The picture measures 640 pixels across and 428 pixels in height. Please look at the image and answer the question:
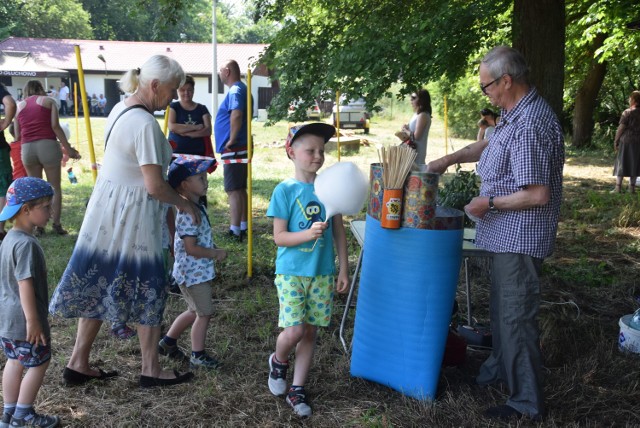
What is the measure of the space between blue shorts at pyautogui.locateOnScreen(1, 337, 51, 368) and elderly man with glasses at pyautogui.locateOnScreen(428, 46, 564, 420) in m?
2.24

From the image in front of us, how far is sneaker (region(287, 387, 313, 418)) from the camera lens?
3273mm

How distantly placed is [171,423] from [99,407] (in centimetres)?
45

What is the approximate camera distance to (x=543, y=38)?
6.54 meters

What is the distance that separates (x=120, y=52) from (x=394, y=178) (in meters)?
43.3

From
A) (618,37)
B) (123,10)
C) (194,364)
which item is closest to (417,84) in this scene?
(194,364)

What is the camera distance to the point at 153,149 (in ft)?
10.1

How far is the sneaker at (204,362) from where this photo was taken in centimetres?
382

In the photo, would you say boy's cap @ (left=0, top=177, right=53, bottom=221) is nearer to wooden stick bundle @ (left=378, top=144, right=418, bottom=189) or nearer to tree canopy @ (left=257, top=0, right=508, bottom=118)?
wooden stick bundle @ (left=378, top=144, right=418, bottom=189)

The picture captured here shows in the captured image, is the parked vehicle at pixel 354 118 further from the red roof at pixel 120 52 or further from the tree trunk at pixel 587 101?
the red roof at pixel 120 52

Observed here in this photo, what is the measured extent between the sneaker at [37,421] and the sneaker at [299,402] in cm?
119

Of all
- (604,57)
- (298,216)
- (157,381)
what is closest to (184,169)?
(298,216)

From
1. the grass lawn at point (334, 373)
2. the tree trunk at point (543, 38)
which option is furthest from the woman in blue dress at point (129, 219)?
the tree trunk at point (543, 38)

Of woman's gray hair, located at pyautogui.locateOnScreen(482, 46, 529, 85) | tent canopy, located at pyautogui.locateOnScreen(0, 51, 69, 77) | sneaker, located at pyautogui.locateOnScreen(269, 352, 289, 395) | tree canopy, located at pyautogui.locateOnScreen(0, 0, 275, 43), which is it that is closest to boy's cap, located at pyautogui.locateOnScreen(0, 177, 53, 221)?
sneaker, located at pyautogui.locateOnScreen(269, 352, 289, 395)

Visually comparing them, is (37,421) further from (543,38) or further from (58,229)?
(543,38)
